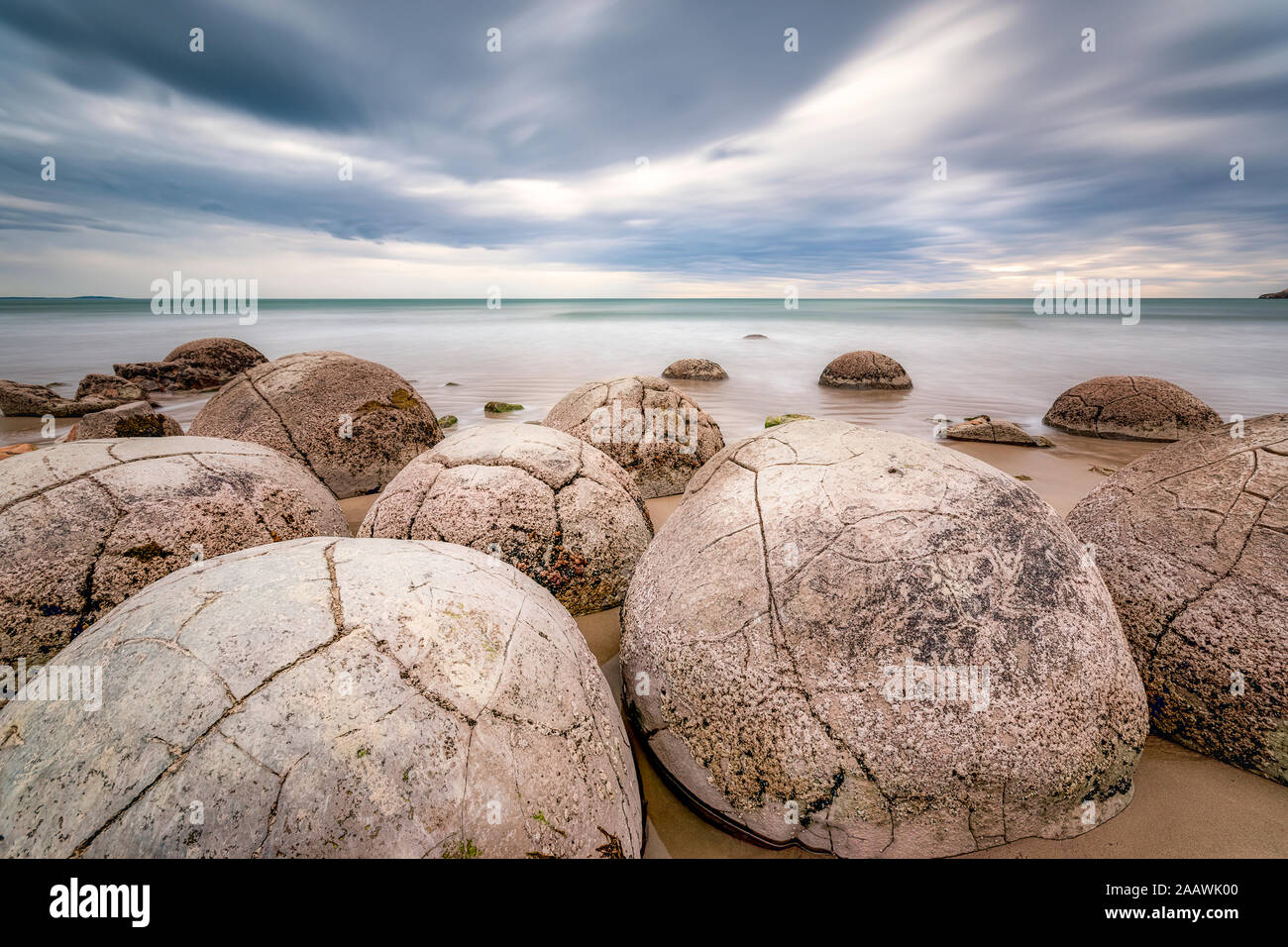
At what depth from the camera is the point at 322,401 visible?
5730 millimetres

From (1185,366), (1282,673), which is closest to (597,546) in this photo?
(1282,673)

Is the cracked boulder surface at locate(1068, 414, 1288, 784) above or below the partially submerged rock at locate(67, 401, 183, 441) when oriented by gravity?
below

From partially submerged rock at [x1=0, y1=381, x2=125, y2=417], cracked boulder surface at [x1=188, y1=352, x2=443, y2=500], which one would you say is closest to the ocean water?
partially submerged rock at [x1=0, y1=381, x2=125, y2=417]

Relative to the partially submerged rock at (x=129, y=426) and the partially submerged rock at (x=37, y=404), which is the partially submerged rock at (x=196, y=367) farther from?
the partially submerged rock at (x=129, y=426)

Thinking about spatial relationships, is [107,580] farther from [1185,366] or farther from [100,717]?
[1185,366]

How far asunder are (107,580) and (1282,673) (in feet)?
16.6

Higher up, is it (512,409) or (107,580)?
(512,409)

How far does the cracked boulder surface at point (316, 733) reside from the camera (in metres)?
1.43

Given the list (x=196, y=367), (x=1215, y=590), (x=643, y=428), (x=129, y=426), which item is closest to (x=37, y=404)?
(x=196, y=367)

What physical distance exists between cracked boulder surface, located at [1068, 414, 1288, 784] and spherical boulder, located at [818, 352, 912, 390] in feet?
36.7

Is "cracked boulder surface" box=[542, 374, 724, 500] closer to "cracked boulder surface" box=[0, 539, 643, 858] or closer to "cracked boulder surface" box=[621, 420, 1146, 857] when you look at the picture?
"cracked boulder surface" box=[621, 420, 1146, 857]

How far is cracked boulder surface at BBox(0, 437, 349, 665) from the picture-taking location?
254 cm

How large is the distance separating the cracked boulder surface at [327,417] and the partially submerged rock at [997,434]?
7864 millimetres

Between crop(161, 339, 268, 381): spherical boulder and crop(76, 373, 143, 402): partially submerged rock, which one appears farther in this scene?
crop(161, 339, 268, 381): spherical boulder
